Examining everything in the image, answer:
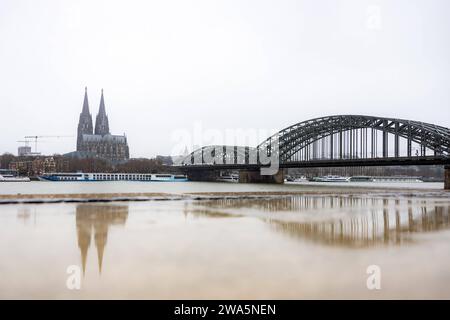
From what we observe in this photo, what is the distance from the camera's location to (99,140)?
18700cm

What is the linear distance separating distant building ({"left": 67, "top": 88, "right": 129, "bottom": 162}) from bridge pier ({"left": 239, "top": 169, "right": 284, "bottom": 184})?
97.5 metres

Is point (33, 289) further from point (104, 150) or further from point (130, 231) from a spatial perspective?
point (104, 150)

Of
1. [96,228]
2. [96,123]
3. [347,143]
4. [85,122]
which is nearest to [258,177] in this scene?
[347,143]

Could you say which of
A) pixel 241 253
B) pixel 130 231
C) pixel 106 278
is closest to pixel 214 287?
pixel 106 278

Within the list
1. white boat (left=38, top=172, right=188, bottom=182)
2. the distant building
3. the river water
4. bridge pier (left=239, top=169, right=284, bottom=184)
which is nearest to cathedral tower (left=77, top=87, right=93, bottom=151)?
the distant building

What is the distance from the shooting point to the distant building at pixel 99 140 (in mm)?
183625

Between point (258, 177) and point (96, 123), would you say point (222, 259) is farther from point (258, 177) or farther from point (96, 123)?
point (96, 123)

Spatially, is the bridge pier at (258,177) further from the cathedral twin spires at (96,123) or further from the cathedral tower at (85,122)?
the cathedral tower at (85,122)

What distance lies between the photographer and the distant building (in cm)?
18362

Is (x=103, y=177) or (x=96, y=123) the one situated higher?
(x=96, y=123)

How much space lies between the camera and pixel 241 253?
10562 millimetres

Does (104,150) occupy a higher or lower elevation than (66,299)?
higher

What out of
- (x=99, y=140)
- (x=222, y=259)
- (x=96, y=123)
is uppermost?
(x=96, y=123)
